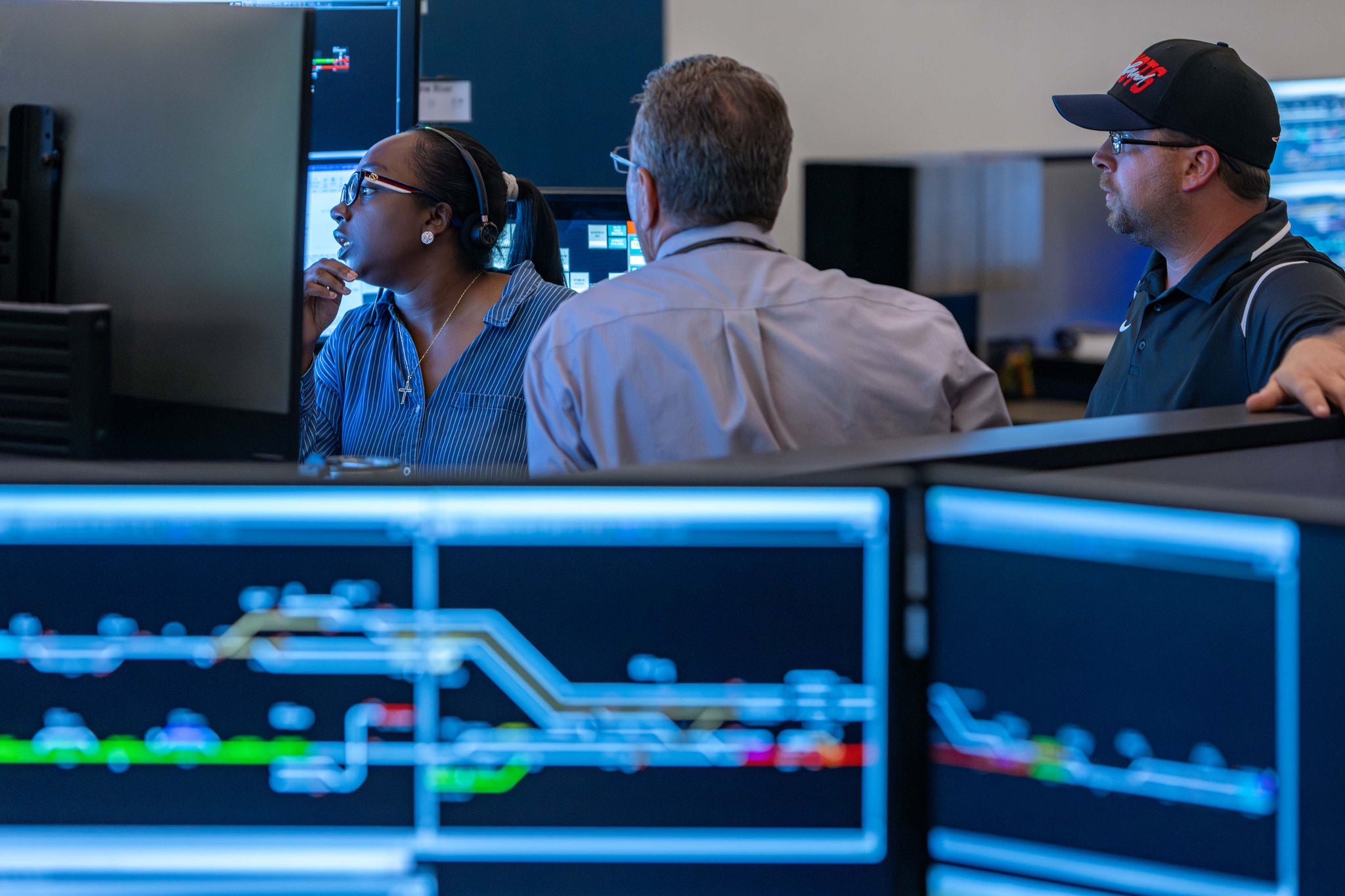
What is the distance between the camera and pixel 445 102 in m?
4.47

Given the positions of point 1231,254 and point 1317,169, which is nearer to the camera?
point 1231,254

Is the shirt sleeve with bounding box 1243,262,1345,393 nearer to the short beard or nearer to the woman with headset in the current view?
the short beard

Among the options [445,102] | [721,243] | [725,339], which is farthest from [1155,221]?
[445,102]

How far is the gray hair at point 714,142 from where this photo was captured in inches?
56.7

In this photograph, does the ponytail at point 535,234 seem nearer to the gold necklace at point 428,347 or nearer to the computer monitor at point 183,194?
the gold necklace at point 428,347

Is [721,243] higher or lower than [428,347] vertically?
higher

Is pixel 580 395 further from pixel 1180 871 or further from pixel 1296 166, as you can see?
pixel 1296 166

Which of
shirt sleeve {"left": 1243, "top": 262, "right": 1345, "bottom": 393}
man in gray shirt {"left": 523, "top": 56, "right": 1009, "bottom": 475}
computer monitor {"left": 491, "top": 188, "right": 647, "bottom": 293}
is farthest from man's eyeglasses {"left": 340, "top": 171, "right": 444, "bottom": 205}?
shirt sleeve {"left": 1243, "top": 262, "right": 1345, "bottom": 393}

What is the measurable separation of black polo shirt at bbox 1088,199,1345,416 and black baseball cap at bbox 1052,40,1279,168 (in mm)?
126

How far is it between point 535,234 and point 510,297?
35 cm

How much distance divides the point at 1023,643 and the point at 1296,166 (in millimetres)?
4199

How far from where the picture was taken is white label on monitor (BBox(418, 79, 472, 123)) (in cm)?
439

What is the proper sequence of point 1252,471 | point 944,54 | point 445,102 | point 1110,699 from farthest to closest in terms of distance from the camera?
point 944,54
point 445,102
point 1252,471
point 1110,699

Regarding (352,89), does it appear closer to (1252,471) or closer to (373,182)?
(373,182)
